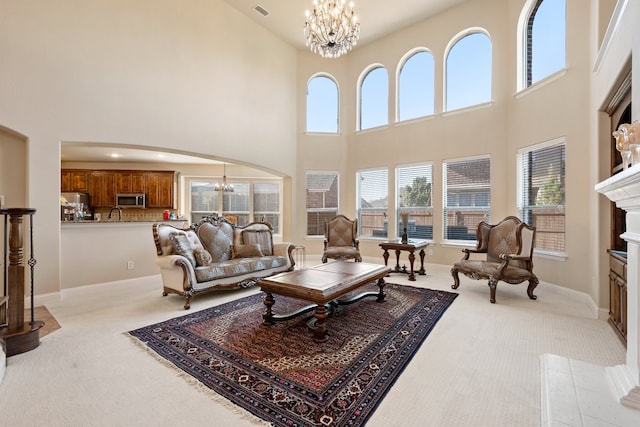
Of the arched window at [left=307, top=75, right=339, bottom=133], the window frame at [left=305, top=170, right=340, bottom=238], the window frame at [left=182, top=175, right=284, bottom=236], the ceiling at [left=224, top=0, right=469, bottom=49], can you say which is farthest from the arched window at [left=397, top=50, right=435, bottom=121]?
the window frame at [left=182, top=175, right=284, bottom=236]

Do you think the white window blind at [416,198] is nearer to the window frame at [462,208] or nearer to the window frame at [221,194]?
the window frame at [462,208]

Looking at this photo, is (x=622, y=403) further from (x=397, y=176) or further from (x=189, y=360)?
(x=397, y=176)

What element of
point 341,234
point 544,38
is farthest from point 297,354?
point 544,38

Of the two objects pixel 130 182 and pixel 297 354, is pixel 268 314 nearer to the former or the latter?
pixel 297 354

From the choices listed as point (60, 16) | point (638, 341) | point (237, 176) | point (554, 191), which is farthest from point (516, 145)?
point (60, 16)

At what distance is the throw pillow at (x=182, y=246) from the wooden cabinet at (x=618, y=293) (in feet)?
15.3

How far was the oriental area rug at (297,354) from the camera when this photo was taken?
5.93ft

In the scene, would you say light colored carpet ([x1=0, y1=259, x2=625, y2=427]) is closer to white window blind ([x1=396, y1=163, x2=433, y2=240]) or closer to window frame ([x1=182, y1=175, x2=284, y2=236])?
white window blind ([x1=396, y1=163, x2=433, y2=240])

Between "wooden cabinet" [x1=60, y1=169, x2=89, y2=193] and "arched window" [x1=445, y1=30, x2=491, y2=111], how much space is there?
8.89 m

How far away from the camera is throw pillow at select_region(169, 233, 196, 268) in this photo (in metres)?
3.91

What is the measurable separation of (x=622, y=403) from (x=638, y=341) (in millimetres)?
355

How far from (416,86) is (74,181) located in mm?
8677

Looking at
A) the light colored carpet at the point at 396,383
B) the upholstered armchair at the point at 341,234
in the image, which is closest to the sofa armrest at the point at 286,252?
the upholstered armchair at the point at 341,234

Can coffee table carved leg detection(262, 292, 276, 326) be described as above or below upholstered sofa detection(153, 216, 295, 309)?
below
